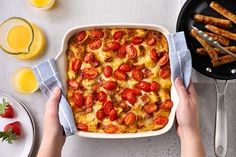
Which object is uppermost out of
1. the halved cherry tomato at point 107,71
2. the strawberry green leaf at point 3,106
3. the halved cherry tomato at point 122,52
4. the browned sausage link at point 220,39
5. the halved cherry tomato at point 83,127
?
the halved cherry tomato at point 122,52

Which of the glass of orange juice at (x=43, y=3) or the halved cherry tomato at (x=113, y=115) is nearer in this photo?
the halved cherry tomato at (x=113, y=115)

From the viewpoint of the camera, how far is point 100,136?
1082mm

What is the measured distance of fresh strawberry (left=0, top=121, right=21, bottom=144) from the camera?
115 centimetres

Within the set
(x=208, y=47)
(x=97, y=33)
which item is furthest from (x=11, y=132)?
(x=208, y=47)

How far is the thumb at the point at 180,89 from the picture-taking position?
1.04m

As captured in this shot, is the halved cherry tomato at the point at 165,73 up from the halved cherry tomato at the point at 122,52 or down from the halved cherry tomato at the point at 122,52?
down

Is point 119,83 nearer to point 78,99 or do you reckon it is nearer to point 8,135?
point 78,99

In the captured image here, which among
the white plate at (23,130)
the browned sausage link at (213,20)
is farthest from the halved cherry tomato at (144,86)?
the white plate at (23,130)

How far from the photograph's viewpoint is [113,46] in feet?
3.62

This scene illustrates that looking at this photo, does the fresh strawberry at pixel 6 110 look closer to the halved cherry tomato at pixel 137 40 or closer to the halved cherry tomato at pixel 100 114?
the halved cherry tomato at pixel 100 114

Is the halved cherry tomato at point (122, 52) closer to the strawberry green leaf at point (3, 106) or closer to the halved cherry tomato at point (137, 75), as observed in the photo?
the halved cherry tomato at point (137, 75)

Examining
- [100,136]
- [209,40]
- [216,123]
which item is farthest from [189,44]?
[100,136]

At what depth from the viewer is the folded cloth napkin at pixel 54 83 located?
3.55ft

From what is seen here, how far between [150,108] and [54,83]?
253 mm
